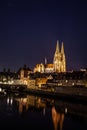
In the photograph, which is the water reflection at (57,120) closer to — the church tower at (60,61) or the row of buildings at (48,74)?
the row of buildings at (48,74)

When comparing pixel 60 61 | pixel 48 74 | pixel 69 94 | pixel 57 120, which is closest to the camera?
pixel 57 120

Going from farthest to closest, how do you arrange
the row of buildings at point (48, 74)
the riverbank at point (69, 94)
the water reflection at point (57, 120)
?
Result: the row of buildings at point (48, 74), the riverbank at point (69, 94), the water reflection at point (57, 120)

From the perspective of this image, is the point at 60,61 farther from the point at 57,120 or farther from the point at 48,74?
the point at 57,120

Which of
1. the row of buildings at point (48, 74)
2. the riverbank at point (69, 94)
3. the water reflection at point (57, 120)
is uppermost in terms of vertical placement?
the row of buildings at point (48, 74)

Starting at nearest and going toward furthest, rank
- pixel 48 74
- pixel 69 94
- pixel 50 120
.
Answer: pixel 50 120 → pixel 69 94 → pixel 48 74

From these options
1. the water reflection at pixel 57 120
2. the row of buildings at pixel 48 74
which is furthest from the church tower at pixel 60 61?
the water reflection at pixel 57 120

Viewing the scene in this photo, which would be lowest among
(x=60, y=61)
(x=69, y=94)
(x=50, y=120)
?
(x=50, y=120)

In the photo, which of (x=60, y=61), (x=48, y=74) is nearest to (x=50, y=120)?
(x=48, y=74)

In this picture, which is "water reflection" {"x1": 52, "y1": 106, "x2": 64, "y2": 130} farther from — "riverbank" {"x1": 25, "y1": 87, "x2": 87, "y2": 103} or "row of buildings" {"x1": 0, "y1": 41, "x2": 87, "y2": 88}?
"row of buildings" {"x1": 0, "y1": 41, "x2": 87, "y2": 88}

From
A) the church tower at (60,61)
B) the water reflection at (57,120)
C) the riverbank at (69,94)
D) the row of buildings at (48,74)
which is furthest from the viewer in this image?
the church tower at (60,61)

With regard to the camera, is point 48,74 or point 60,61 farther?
point 60,61

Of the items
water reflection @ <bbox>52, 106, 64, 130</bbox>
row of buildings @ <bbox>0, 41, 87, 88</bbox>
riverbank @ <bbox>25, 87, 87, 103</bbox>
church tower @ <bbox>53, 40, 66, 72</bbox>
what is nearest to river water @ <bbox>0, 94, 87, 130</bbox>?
water reflection @ <bbox>52, 106, 64, 130</bbox>

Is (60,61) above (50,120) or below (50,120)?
above

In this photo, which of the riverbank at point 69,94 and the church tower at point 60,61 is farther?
the church tower at point 60,61
